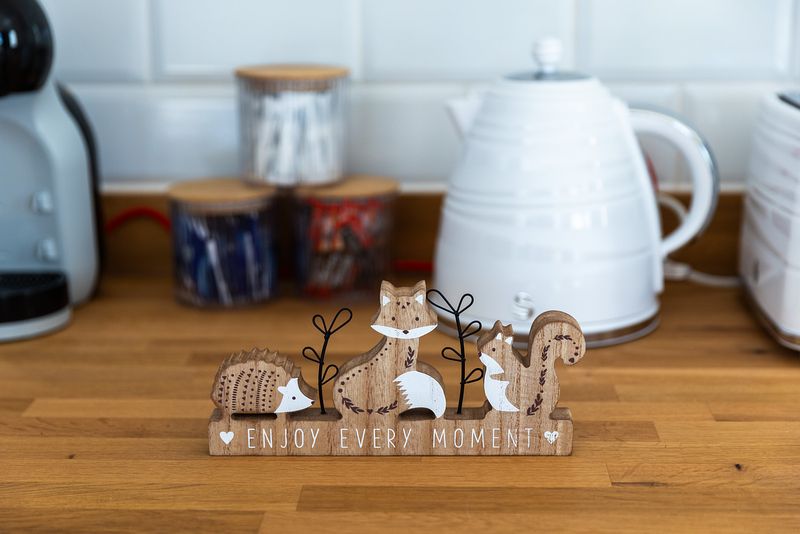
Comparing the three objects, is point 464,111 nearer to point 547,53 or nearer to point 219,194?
point 547,53

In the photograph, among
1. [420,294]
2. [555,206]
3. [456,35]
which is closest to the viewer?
[420,294]

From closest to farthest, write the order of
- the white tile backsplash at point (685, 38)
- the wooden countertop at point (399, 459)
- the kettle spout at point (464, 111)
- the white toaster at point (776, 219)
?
1. the wooden countertop at point (399, 459)
2. the white toaster at point (776, 219)
3. the kettle spout at point (464, 111)
4. the white tile backsplash at point (685, 38)

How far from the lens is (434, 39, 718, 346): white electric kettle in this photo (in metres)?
0.86

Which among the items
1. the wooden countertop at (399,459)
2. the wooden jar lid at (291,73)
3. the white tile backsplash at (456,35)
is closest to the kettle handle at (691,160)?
the wooden countertop at (399,459)

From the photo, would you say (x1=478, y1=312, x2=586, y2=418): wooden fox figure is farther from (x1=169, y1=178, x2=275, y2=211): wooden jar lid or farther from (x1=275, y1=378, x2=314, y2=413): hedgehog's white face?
(x1=169, y1=178, x2=275, y2=211): wooden jar lid

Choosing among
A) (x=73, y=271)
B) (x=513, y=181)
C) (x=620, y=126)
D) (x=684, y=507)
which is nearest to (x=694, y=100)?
(x=620, y=126)

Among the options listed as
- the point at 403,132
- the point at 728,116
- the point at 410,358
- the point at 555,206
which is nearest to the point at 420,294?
the point at 410,358

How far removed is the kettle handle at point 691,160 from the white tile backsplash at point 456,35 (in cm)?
21

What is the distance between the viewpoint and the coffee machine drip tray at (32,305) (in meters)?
0.92

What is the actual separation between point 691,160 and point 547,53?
18cm

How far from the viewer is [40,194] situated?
3.24 feet

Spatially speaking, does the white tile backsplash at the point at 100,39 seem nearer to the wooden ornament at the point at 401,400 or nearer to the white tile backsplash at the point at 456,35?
the white tile backsplash at the point at 456,35

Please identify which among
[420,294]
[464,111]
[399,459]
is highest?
[464,111]

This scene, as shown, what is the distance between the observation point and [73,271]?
3.33 ft
